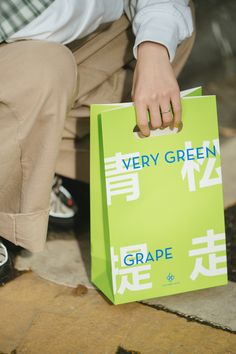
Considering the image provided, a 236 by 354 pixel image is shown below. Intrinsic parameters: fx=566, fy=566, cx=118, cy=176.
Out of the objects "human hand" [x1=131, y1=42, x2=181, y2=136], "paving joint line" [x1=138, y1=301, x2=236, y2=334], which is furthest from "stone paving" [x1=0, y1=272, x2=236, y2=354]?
"human hand" [x1=131, y1=42, x2=181, y2=136]

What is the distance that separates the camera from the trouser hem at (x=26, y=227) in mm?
1481

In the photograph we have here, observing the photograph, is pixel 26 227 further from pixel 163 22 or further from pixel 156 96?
pixel 163 22

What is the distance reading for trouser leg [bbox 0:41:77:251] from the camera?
1401 mm

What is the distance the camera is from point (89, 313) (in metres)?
1.49

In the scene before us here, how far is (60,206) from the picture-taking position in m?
1.94

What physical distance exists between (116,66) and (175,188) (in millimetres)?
528

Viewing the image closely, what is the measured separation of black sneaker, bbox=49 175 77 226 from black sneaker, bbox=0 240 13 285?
0.29 m

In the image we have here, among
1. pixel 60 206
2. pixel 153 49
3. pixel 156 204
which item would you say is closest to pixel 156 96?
pixel 153 49

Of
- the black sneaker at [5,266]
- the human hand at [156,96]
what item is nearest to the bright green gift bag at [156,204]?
the human hand at [156,96]

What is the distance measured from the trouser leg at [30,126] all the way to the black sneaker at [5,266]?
0.15m

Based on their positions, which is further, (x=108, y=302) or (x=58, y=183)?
(x=58, y=183)

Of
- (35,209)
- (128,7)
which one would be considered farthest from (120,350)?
(128,7)

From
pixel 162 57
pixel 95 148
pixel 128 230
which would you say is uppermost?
pixel 162 57

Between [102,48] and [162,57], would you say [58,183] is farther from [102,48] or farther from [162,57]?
[162,57]
